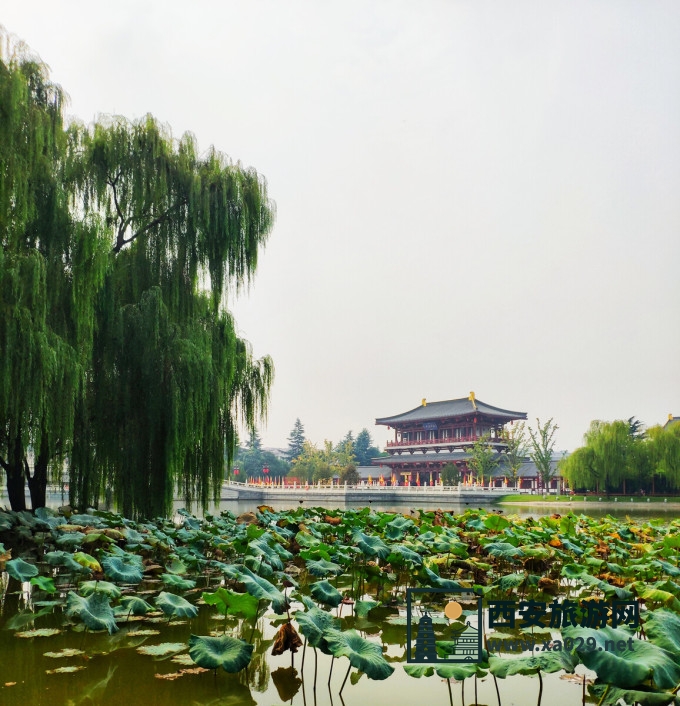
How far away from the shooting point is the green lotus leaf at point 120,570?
11.0 feet

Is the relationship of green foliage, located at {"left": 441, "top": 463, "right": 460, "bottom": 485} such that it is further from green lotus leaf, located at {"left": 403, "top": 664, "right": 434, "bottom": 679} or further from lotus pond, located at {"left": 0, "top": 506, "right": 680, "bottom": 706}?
green lotus leaf, located at {"left": 403, "top": 664, "right": 434, "bottom": 679}

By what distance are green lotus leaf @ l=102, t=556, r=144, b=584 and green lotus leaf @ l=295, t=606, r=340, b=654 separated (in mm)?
1261

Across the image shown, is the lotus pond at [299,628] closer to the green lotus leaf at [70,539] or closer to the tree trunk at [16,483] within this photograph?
the green lotus leaf at [70,539]

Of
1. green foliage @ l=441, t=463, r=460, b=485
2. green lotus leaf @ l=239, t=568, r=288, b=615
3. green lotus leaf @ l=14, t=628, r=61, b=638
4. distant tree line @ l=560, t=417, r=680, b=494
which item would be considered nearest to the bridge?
distant tree line @ l=560, t=417, r=680, b=494

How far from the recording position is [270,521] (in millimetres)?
6363

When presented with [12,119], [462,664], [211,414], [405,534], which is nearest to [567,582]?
[405,534]

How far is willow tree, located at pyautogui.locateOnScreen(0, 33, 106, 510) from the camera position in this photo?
16.9ft

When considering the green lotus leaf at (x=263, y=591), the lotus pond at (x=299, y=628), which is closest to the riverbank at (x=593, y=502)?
the lotus pond at (x=299, y=628)

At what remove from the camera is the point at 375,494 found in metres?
24.6

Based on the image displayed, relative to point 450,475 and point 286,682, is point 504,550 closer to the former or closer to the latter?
point 286,682

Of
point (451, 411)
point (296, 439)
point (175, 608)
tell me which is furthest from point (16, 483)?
point (296, 439)

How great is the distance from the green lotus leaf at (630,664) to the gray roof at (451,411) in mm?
32527

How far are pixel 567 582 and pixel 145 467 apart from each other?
3.78 m

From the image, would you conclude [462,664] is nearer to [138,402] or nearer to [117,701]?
[117,701]
